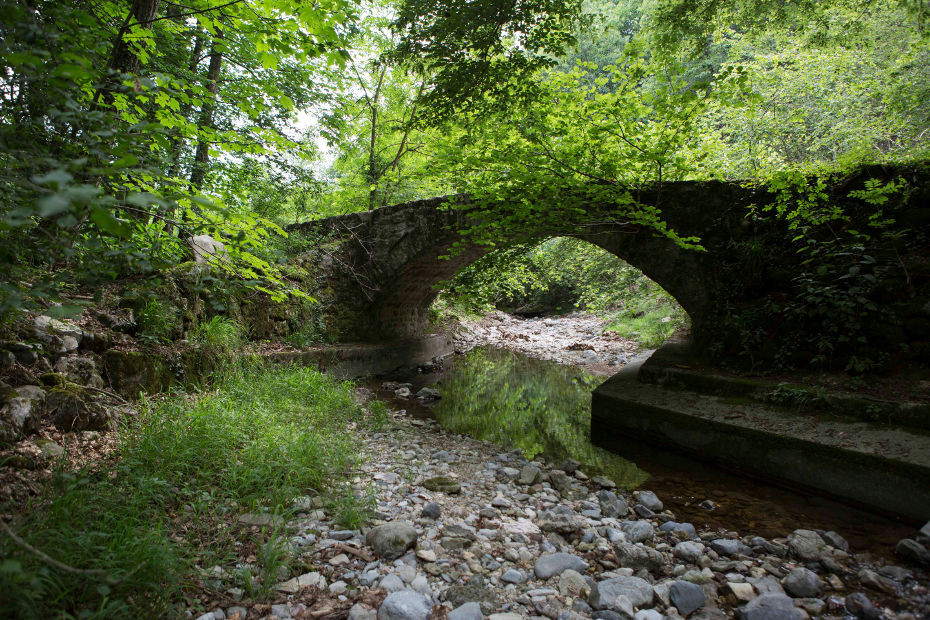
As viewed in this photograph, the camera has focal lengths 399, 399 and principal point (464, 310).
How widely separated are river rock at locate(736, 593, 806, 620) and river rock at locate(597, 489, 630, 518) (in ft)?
3.43

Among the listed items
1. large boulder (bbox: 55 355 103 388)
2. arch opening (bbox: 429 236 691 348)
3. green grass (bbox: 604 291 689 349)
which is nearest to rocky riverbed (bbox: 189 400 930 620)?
large boulder (bbox: 55 355 103 388)

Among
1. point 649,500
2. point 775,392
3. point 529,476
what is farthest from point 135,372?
point 775,392

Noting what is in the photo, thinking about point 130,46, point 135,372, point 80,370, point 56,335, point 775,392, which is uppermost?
point 130,46

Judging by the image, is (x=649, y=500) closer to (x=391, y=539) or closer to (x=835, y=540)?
(x=835, y=540)

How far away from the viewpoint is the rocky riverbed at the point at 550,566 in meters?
1.81

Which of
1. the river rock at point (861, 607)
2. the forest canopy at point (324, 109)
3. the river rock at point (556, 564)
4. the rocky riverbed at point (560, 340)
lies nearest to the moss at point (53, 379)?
the forest canopy at point (324, 109)

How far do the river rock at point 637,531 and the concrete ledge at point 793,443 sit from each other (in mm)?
1577

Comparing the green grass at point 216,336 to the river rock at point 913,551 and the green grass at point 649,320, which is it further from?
the green grass at point 649,320

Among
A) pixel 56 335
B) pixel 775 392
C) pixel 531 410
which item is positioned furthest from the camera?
pixel 531 410

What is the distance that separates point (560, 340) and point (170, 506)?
1217 cm

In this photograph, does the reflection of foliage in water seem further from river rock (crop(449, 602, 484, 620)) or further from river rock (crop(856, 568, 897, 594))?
river rock (crop(449, 602, 484, 620))

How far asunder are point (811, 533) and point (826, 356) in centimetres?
222

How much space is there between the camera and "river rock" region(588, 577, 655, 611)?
1.88m

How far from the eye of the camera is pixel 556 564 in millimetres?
2162
